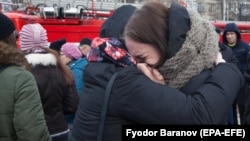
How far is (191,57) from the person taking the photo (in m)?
1.56

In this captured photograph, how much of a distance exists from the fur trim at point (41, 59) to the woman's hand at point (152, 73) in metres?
1.91

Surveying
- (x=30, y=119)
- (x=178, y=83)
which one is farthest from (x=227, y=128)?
(x=30, y=119)

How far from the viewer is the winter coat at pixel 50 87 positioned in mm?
3326

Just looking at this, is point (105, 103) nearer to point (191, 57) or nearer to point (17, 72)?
point (191, 57)

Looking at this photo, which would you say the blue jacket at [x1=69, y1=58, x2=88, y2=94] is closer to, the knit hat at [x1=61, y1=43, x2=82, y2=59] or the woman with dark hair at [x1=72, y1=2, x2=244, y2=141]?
the knit hat at [x1=61, y1=43, x2=82, y2=59]

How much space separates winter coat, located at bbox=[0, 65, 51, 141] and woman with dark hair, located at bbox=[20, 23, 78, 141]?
98 cm

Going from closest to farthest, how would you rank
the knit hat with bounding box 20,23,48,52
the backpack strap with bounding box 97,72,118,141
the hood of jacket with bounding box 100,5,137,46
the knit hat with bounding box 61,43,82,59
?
the backpack strap with bounding box 97,72,118,141
the hood of jacket with bounding box 100,5,137,46
the knit hat with bounding box 20,23,48,52
the knit hat with bounding box 61,43,82,59

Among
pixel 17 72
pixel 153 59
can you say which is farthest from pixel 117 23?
pixel 17 72

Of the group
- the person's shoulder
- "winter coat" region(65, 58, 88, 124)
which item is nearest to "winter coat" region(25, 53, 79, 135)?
the person's shoulder

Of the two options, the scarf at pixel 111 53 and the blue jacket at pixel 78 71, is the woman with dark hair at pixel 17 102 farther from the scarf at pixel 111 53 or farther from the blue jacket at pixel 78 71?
the blue jacket at pixel 78 71

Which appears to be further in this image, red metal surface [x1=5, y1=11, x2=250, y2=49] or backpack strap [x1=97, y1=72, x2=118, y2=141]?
red metal surface [x1=5, y1=11, x2=250, y2=49]

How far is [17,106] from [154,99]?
111cm

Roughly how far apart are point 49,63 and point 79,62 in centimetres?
138

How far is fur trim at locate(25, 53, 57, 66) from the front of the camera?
3.33m
